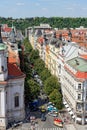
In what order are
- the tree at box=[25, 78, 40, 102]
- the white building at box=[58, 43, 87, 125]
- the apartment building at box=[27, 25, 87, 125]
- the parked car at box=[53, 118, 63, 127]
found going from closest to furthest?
the parked car at box=[53, 118, 63, 127] < the white building at box=[58, 43, 87, 125] < the apartment building at box=[27, 25, 87, 125] < the tree at box=[25, 78, 40, 102]

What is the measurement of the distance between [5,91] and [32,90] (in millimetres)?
16038

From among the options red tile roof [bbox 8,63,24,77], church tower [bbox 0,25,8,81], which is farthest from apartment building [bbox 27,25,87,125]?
church tower [bbox 0,25,8,81]

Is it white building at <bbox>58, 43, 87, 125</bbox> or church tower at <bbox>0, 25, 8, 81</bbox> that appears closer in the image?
church tower at <bbox>0, 25, 8, 81</bbox>

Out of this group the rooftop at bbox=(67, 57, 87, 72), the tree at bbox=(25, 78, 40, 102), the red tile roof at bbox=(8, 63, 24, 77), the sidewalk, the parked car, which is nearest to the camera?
the sidewalk

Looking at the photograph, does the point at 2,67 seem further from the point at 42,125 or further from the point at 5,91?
the point at 42,125

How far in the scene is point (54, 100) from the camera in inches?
3969

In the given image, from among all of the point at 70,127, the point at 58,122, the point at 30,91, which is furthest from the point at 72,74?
the point at 70,127

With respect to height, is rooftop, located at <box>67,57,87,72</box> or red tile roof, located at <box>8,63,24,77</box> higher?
rooftop, located at <box>67,57,87,72</box>

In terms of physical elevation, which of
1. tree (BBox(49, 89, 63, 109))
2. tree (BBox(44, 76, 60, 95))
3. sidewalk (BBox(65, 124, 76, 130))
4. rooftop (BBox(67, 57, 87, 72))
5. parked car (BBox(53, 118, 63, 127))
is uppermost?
rooftop (BBox(67, 57, 87, 72))

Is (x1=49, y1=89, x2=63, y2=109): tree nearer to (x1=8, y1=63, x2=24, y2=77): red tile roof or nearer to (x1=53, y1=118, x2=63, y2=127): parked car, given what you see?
(x1=53, y1=118, x2=63, y2=127): parked car

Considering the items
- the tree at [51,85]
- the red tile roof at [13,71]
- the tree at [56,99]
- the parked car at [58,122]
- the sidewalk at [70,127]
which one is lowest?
the sidewalk at [70,127]

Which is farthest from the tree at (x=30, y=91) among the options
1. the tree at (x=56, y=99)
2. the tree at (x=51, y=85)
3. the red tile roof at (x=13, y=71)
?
the red tile roof at (x=13, y=71)

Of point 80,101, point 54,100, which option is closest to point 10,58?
point 54,100

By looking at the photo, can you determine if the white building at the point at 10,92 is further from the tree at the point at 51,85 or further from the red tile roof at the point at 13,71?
the tree at the point at 51,85
